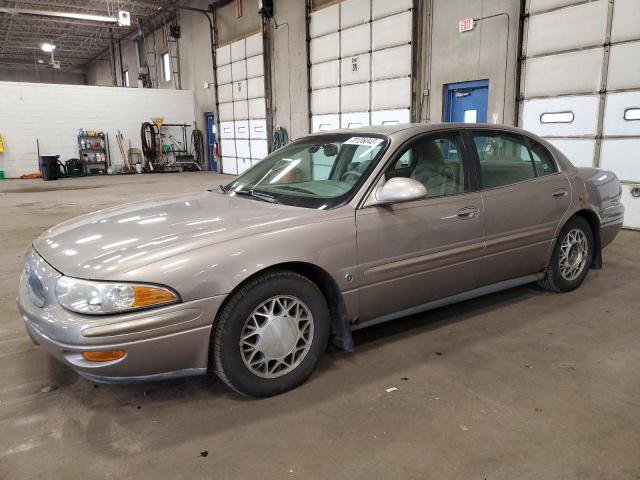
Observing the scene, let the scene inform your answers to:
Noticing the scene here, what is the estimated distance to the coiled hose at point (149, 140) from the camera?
18.3 metres

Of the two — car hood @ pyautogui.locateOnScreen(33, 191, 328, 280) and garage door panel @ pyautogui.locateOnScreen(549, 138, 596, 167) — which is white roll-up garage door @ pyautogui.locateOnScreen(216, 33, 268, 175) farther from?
car hood @ pyautogui.locateOnScreen(33, 191, 328, 280)

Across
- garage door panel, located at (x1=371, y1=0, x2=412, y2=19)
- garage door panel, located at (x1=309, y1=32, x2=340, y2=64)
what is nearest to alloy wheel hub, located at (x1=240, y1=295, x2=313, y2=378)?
garage door panel, located at (x1=371, y1=0, x2=412, y2=19)

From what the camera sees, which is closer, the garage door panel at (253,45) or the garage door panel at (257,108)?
the garage door panel at (253,45)

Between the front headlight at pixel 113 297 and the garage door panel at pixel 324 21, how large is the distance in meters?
10.8

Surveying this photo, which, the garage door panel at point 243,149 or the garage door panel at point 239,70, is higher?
the garage door panel at point 239,70

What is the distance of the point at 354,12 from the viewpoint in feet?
35.4

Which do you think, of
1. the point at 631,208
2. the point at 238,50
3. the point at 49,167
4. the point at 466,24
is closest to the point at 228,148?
the point at 238,50

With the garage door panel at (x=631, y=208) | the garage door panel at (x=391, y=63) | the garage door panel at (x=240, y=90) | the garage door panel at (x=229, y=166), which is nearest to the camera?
the garage door panel at (x=631, y=208)

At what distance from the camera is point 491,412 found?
218 cm

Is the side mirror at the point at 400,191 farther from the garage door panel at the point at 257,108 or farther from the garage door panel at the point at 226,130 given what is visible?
the garage door panel at the point at 226,130

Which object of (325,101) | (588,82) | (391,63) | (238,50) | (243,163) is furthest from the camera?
(243,163)

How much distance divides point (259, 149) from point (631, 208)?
1084cm

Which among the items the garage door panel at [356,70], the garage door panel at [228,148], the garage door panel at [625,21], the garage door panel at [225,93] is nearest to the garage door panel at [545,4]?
the garage door panel at [625,21]

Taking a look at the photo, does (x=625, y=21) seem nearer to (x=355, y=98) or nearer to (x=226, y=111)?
(x=355, y=98)
